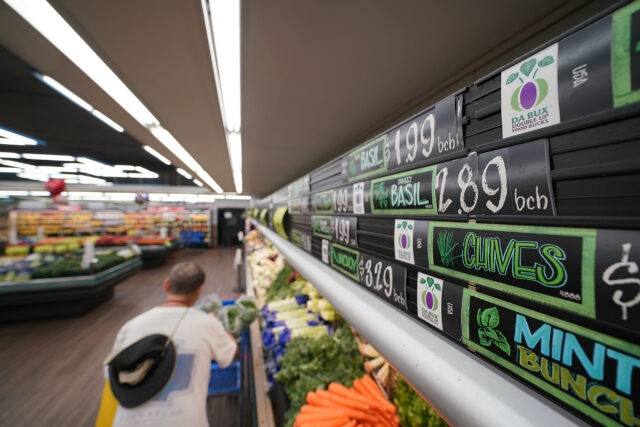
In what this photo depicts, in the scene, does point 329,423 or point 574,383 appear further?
point 329,423

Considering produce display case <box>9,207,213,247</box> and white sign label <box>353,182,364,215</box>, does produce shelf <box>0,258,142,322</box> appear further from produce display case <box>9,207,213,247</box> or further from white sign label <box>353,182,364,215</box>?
produce display case <box>9,207,213,247</box>

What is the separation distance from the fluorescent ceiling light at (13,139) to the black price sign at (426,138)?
8.03m

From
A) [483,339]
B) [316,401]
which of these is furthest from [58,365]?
[483,339]

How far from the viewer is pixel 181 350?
142 cm

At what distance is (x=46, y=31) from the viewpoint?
3.34 ft

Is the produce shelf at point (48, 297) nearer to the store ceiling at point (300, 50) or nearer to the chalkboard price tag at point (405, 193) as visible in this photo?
the store ceiling at point (300, 50)

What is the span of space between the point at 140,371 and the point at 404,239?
4.69 feet

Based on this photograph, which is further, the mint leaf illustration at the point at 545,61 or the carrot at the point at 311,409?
the carrot at the point at 311,409

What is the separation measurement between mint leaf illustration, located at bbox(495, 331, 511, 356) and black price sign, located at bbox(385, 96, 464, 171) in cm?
41

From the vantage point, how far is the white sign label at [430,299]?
24.9 inches

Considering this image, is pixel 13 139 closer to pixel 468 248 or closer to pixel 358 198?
pixel 358 198

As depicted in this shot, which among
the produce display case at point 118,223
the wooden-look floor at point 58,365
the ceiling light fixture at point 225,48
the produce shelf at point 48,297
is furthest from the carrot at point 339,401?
the produce display case at point 118,223

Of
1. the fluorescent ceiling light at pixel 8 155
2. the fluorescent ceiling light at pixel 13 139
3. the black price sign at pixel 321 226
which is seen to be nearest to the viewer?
the black price sign at pixel 321 226

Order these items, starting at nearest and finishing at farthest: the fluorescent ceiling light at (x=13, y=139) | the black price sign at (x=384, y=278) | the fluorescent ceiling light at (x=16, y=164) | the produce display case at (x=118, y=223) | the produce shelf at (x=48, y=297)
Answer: the black price sign at (x=384, y=278)
the produce shelf at (x=48, y=297)
the fluorescent ceiling light at (x=13, y=139)
the fluorescent ceiling light at (x=16, y=164)
the produce display case at (x=118, y=223)
